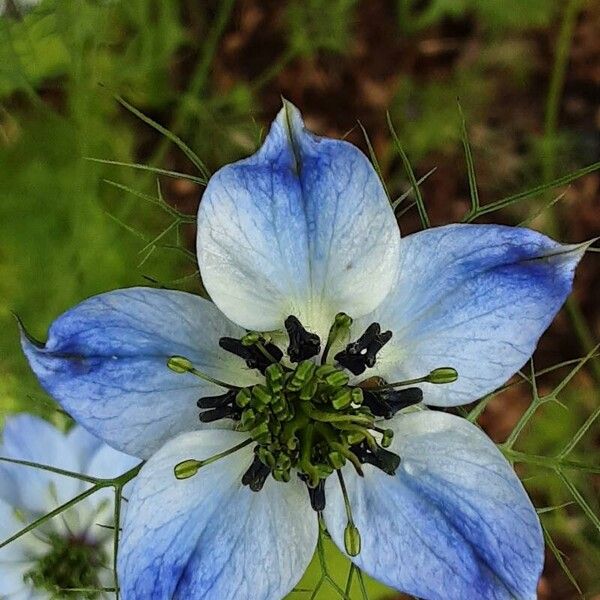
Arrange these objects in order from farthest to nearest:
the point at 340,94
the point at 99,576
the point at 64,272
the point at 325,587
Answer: the point at 340,94 → the point at 64,272 → the point at 325,587 → the point at 99,576

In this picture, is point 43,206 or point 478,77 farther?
point 478,77

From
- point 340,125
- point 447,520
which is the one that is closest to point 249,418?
point 447,520

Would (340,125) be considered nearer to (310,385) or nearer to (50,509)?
(50,509)

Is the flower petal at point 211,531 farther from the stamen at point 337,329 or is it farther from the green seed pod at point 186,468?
the stamen at point 337,329

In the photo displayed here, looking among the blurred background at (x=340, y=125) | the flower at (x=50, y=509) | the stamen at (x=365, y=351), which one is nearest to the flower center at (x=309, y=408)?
the stamen at (x=365, y=351)

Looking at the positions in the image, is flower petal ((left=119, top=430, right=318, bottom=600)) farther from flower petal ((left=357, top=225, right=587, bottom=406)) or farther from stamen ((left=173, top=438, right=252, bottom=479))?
flower petal ((left=357, top=225, right=587, bottom=406))

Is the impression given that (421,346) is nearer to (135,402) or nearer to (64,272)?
(135,402)

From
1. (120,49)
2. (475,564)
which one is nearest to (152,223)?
(120,49)
